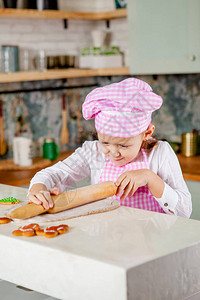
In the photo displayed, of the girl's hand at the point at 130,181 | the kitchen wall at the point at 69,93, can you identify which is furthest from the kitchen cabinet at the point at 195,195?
the girl's hand at the point at 130,181

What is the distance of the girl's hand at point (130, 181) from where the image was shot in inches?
67.8

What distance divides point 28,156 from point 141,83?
2.15 metres

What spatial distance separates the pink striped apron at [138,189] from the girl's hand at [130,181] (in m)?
0.17

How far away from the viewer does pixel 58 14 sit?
12.9 feet

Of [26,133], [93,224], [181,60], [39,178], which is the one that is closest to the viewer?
[93,224]

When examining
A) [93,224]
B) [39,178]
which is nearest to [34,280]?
[93,224]

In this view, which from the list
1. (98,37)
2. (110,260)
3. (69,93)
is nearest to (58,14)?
(98,37)

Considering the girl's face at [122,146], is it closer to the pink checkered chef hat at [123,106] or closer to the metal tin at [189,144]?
the pink checkered chef hat at [123,106]

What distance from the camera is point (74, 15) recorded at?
405 centimetres

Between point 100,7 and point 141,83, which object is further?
point 100,7

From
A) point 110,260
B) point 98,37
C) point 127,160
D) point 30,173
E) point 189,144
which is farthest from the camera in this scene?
point 98,37

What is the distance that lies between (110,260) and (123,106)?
675 millimetres

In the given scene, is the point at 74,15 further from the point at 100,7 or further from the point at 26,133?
the point at 26,133

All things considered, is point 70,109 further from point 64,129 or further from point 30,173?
point 30,173
